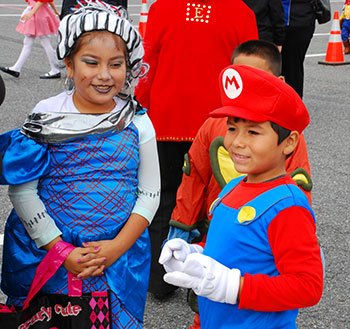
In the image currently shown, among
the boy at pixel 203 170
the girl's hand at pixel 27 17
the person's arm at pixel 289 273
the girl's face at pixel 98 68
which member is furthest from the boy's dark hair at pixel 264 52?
the girl's hand at pixel 27 17

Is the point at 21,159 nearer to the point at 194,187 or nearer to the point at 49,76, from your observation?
the point at 194,187

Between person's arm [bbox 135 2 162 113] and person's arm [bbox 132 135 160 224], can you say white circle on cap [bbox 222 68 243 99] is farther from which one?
person's arm [bbox 135 2 162 113]

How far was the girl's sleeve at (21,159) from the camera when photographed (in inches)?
78.0

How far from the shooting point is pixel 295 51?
5875 mm

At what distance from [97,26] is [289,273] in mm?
1081

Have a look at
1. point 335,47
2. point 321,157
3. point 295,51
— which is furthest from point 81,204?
point 335,47

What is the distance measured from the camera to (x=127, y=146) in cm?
216

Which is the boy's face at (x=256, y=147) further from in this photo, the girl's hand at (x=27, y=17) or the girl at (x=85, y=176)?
the girl's hand at (x=27, y=17)

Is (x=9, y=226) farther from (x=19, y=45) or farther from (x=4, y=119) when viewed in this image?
(x=19, y=45)

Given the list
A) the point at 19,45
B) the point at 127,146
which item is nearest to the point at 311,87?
the point at 19,45

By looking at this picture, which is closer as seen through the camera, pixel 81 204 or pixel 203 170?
pixel 81 204

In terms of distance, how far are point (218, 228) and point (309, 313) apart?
5.26 feet

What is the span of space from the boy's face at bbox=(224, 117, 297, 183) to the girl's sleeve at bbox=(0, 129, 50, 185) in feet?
2.17

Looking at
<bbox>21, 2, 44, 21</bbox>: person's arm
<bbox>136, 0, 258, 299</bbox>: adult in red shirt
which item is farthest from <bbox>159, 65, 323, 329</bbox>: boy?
<bbox>21, 2, 44, 21</bbox>: person's arm
